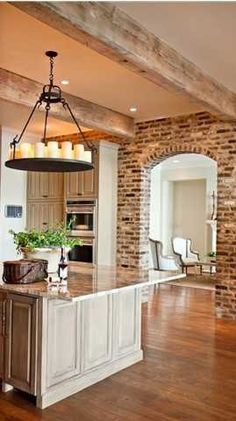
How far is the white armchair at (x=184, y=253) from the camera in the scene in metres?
9.72

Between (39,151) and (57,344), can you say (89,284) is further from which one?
(39,151)

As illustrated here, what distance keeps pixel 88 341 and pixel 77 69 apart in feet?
9.39

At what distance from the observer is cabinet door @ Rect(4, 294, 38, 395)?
3033 millimetres

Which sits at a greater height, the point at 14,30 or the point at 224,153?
the point at 14,30

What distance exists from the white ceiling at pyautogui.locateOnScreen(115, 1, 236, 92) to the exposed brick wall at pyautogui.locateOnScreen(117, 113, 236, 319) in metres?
1.89

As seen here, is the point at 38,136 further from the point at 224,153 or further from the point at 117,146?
the point at 224,153

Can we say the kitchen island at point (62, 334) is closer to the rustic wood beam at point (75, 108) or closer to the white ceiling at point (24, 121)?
the rustic wood beam at point (75, 108)

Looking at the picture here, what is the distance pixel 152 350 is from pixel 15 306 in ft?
5.96

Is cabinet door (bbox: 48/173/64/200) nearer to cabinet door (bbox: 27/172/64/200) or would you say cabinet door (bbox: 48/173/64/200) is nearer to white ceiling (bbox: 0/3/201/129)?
cabinet door (bbox: 27/172/64/200)

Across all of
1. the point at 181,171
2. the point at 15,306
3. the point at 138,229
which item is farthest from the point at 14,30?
the point at 181,171

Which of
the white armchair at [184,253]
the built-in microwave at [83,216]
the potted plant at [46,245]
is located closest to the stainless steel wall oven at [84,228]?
the built-in microwave at [83,216]

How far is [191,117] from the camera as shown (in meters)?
6.23

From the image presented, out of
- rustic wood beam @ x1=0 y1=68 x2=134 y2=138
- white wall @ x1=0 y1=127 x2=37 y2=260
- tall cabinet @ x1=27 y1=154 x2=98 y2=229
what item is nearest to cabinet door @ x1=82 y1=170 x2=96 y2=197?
tall cabinet @ x1=27 y1=154 x2=98 y2=229

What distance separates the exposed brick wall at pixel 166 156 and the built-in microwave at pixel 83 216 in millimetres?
553
